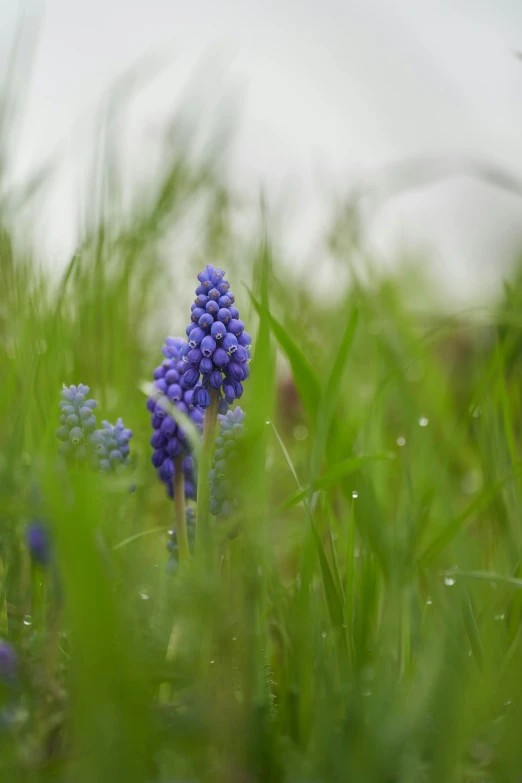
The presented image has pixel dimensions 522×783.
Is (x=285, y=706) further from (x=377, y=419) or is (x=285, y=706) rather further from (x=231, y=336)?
(x=377, y=419)

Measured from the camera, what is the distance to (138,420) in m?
2.21

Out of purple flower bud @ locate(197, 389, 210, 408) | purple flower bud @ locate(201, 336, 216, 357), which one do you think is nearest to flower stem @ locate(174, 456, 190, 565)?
purple flower bud @ locate(197, 389, 210, 408)

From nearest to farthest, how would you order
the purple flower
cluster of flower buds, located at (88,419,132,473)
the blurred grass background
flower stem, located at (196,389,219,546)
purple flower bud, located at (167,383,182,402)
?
the blurred grass background < the purple flower < flower stem, located at (196,389,219,546) < cluster of flower buds, located at (88,419,132,473) < purple flower bud, located at (167,383,182,402)

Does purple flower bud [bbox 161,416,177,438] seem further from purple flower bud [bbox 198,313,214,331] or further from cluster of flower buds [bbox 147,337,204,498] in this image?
purple flower bud [bbox 198,313,214,331]

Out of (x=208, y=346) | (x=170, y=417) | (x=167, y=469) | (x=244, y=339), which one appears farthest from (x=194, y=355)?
(x=167, y=469)

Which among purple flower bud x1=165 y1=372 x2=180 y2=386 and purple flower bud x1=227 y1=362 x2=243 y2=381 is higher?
purple flower bud x1=165 y1=372 x2=180 y2=386

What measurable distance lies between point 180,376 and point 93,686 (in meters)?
0.94

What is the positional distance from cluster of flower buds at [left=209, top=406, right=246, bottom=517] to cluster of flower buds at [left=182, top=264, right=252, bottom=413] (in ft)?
0.27

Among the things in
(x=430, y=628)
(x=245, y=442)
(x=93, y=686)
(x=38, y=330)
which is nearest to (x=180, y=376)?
(x=38, y=330)

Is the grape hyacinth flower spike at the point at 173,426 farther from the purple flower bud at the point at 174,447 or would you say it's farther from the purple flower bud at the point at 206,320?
the purple flower bud at the point at 206,320

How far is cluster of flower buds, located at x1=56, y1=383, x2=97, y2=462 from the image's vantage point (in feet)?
4.53

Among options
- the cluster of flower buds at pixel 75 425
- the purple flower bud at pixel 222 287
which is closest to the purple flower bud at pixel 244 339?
the purple flower bud at pixel 222 287

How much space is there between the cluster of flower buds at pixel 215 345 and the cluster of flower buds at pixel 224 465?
0.08 metres

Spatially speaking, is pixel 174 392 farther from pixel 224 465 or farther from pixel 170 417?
pixel 224 465
